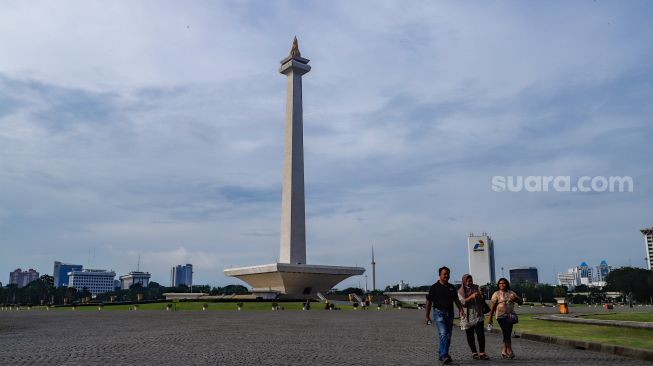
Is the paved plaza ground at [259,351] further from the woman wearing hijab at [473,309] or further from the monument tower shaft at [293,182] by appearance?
the monument tower shaft at [293,182]

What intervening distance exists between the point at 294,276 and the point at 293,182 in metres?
11.7

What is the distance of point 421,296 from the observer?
96.6 m

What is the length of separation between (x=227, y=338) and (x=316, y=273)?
5833cm

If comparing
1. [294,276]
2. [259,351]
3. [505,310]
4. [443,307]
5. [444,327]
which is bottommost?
[259,351]

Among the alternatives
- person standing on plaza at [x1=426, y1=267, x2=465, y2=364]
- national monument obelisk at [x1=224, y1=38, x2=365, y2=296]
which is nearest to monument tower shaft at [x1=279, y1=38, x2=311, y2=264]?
national monument obelisk at [x1=224, y1=38, x2=365, y2=296]

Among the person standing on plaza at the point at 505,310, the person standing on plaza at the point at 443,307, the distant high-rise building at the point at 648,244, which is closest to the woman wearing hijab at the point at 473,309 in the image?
the person standing on plaza at the point at 505,310

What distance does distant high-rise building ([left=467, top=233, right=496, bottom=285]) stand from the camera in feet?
581

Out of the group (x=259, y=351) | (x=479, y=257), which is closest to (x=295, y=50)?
(x=259, y=351)

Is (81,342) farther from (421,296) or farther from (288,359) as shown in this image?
(421,296)

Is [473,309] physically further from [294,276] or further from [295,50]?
[295,50]

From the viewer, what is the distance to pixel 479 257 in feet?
Answer: 589

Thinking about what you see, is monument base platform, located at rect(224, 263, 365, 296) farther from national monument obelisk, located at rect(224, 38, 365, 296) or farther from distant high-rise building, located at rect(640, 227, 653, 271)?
distant high-rise building, located at rect(640, 227, 653, 271)

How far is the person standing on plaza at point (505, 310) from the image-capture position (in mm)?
11109

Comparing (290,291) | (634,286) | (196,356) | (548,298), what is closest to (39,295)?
(290,291)
